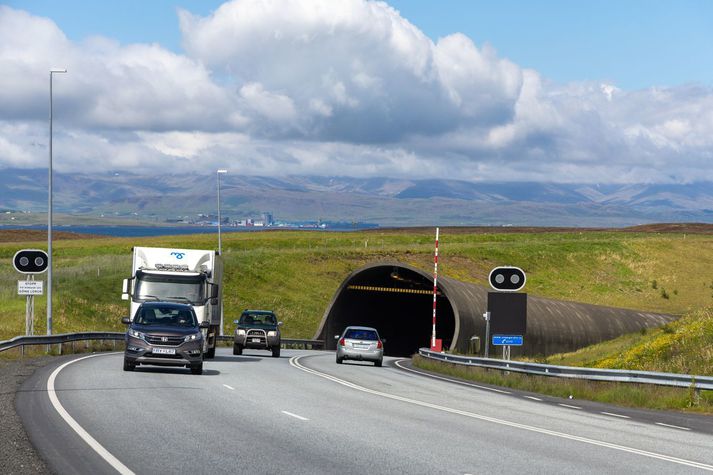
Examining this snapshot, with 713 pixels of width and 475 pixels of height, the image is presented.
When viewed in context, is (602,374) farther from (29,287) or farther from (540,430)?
(29,287)

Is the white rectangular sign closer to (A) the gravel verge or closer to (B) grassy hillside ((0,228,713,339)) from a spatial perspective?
(A) the gravel verge

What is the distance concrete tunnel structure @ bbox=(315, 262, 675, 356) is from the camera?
47.4 metres

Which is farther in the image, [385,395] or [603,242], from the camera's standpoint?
[603,242]

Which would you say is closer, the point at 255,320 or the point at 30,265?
the point at 30,265

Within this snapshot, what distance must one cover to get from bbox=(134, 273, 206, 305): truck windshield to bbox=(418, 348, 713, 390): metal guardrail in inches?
339

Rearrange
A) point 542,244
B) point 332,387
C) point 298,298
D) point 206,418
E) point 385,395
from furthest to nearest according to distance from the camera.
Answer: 1. point 542,244
2. point 298,298
3. point 332,387
4. point 385,395
5. point 206,418

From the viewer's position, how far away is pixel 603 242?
333 feet

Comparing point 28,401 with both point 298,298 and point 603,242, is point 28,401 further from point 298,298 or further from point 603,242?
point 603,242

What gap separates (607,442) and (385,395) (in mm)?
8311

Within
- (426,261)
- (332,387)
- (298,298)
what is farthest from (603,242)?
(332,387)

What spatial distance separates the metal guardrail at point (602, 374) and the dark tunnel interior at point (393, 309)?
2322 cm

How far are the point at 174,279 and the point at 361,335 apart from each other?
828cm

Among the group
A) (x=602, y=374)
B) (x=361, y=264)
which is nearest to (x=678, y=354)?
(x=602, y=374)

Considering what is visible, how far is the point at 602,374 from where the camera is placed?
24812 mm
